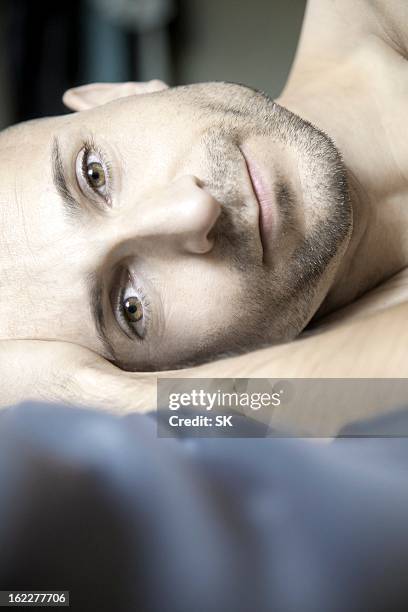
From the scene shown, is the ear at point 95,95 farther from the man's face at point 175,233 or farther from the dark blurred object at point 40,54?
the dark blurred object at point 40,54

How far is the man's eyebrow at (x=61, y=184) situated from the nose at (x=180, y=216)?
6cm

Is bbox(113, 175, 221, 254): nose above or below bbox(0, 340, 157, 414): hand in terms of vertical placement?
above

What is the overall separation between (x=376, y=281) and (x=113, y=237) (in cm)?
38

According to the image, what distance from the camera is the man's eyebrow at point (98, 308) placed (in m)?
0.70

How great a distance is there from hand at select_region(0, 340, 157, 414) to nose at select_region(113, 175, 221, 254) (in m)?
0.13

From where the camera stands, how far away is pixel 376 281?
2.96 feet

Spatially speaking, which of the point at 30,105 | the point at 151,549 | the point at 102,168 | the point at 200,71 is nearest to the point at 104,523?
the point at 151,549

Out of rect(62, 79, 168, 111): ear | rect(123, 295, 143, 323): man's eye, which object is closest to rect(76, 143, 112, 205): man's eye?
rect(123, 295, 143, 323): man's eye

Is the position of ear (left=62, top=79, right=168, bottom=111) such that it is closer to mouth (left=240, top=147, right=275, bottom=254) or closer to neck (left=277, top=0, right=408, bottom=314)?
neck (left=277, top=0, right=408, bottom=314)

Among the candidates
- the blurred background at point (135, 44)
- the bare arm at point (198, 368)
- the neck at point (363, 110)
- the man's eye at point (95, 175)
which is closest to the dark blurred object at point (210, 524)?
the bare arm at point (198, 368)

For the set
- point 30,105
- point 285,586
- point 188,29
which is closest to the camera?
point 285,586

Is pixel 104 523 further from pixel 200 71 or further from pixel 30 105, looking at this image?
pixel 200 71

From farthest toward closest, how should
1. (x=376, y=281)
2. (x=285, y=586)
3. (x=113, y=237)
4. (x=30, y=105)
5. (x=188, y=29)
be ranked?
(x=188, y=29) < (x=30, y=105) < (x=376, y=281) < (x=113, y=237) < (x=285, y=586)

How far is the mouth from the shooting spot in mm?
708
